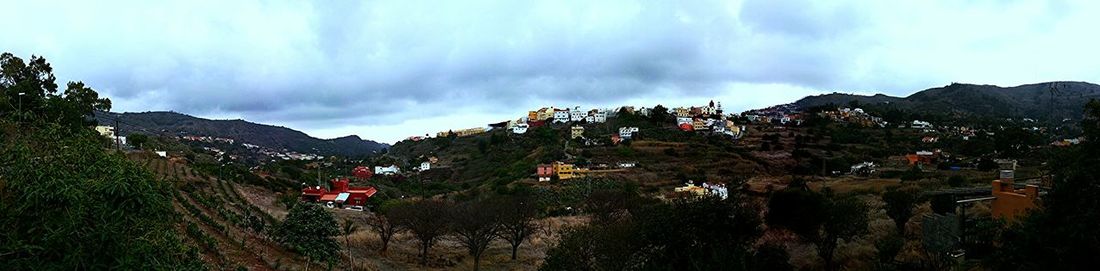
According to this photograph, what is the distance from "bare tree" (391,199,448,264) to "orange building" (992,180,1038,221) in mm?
20989

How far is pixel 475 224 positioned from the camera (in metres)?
27.6

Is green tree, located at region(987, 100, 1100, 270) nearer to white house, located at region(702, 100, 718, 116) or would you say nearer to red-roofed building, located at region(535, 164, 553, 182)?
red-roofed building, located at region(535, 164, 553, 182)

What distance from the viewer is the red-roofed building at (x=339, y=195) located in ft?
155

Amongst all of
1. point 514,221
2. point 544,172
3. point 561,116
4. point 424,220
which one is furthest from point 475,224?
point 561,116

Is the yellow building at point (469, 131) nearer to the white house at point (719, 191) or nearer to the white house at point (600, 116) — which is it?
the white house at point (600, 116)

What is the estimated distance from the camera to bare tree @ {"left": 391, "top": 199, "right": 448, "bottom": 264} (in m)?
27.7

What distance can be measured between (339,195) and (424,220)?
2321cm

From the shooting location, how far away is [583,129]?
108375 mm

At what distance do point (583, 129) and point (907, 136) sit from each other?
5067cm

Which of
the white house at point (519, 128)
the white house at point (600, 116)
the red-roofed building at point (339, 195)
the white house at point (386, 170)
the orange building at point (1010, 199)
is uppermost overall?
the white house at point (600, 116)

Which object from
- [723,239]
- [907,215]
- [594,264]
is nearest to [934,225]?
[723,239]

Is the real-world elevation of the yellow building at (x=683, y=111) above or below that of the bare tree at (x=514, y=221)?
above

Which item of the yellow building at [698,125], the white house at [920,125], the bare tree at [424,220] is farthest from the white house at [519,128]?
the bare tree at [424,220]

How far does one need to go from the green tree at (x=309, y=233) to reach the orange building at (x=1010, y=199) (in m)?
20.0
